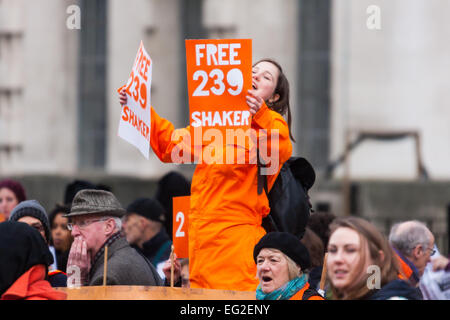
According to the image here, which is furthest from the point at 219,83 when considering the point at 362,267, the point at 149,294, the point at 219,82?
the point at 362,267

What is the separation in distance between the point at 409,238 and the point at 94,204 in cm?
211

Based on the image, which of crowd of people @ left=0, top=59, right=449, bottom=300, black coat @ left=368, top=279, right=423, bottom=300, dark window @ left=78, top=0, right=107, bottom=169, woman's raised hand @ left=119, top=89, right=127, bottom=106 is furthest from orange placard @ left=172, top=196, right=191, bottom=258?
dark window @ left=78, top=0, right=107, bottom=169

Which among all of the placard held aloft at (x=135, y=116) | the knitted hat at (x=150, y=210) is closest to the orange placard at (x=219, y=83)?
the placard held aloft at (x=135, y=116)

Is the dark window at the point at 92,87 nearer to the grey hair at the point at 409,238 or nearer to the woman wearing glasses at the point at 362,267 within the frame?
the grey hair at the point at 409,238

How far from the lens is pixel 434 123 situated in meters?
14.9

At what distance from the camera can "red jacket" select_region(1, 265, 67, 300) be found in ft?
17.7

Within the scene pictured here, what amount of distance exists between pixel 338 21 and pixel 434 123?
1850 mm

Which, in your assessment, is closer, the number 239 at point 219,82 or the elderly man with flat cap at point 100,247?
the number 239 at point 219,82

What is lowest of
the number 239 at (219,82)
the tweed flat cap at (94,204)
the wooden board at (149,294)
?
the wooden board at (149,294)

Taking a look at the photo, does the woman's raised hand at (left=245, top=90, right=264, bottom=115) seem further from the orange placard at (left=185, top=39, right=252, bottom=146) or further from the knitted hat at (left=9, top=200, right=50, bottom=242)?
the knitted hat at (left=9, top=200, right=50, bottom=242)

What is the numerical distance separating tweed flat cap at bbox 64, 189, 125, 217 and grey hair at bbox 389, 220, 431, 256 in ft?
6.21

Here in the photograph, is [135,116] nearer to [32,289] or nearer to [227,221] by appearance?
[227,221]

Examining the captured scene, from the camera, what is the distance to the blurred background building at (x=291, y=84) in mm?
14789
